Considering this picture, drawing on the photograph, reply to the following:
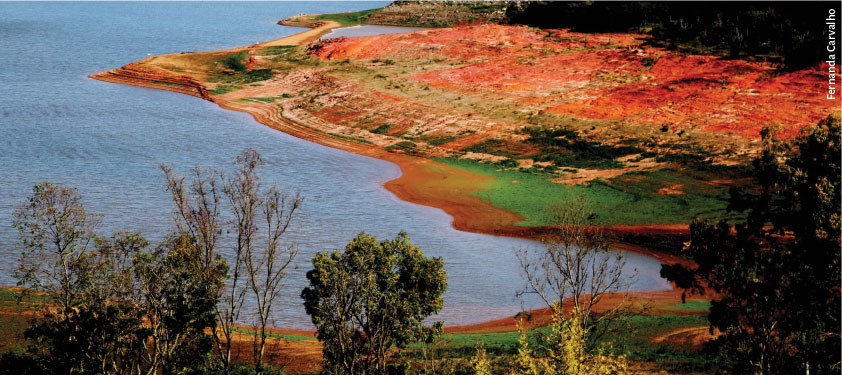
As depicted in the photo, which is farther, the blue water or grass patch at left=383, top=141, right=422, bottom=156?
grass patch at left=383, top=141, right=422, bottom=156

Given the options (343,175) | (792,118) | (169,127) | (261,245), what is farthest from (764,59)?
(169,127)

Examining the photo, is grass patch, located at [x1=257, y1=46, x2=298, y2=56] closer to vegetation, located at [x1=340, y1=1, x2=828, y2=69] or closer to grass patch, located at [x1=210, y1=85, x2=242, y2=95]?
grass patch, located at [x1=210, y1=85, x2=242, y2=95]

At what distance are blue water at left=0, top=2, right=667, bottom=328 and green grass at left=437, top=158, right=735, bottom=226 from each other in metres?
5.69

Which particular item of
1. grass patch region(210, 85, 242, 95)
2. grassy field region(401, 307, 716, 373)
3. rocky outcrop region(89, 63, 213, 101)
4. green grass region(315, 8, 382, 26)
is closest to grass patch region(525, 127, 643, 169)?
grassy field region(401, 307, 716, 373)

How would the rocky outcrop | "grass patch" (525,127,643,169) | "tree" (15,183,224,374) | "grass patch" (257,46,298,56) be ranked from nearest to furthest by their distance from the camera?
"tree" (15,183,224,374) < "grass patch" (525,127,643,169) < the rocky outcrop < "grass patch" (257,46,298,56)

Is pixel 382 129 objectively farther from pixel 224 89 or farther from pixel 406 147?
pixel 224 89

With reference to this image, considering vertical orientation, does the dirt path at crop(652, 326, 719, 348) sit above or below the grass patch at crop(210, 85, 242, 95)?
below

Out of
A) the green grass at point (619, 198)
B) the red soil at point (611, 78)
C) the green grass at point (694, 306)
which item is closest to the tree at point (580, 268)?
the green grass at point (619, 198)

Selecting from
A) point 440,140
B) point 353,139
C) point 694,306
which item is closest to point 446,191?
point 440,140

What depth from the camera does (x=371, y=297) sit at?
3139 cm

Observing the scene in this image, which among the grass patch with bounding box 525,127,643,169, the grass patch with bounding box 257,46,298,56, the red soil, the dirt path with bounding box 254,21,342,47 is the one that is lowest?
the grass patch with bounding box 525,127,643,169

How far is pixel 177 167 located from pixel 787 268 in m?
65.5

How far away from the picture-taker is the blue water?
55906 mm

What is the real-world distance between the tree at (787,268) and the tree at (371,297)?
10.5 m
